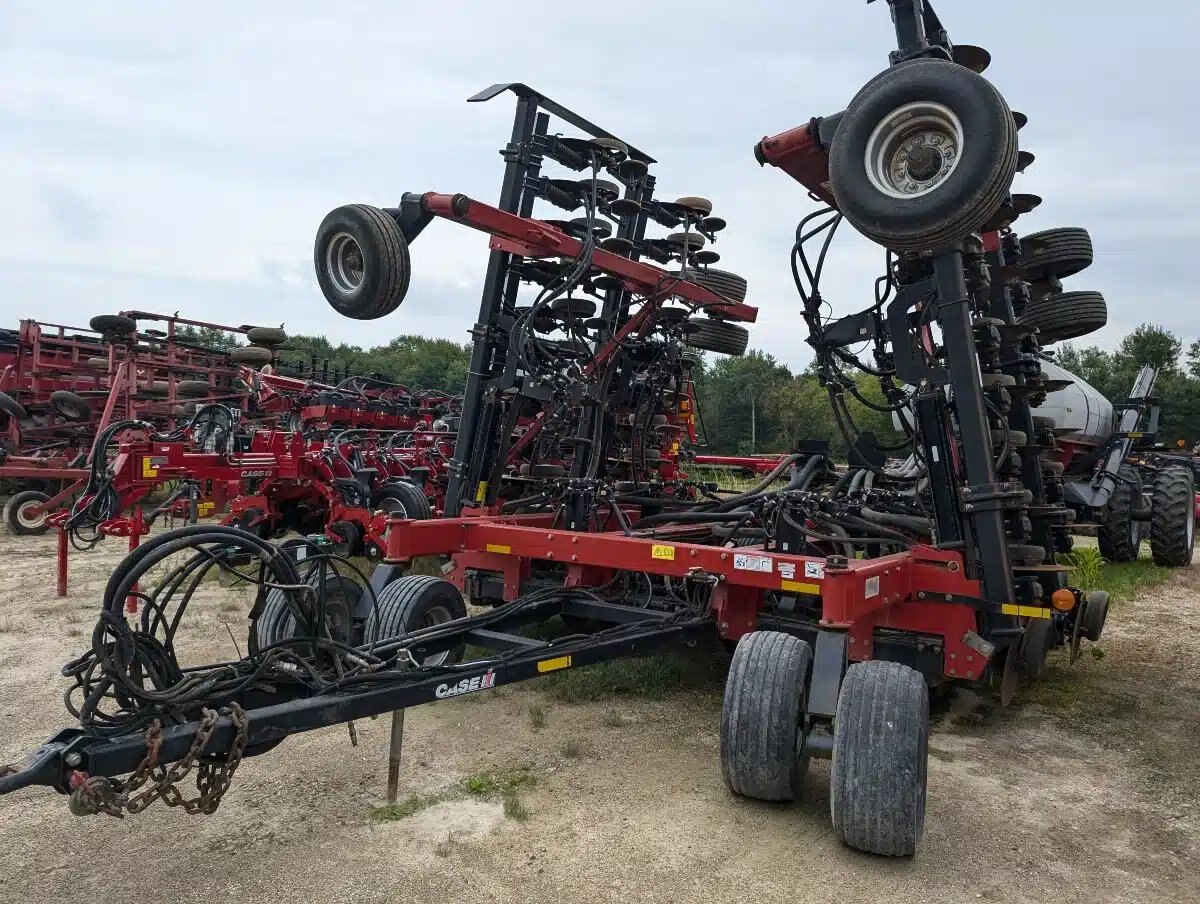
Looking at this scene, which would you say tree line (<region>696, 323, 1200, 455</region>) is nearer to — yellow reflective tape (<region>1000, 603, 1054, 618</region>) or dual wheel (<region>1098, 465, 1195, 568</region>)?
dual wheel (<region>1098, 465, 1195, 568</region>)

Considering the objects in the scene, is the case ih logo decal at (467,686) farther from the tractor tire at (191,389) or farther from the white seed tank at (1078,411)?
the tractor tire at (191,389)

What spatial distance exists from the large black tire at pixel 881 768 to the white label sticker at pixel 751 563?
926 millimetres

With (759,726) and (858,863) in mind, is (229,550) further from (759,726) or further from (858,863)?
(858,863)

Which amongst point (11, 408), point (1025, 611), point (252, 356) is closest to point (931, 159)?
point (1025, 611)

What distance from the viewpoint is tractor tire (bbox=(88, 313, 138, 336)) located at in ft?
37.7

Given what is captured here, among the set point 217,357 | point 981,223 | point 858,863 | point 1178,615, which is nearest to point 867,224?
point 981,223

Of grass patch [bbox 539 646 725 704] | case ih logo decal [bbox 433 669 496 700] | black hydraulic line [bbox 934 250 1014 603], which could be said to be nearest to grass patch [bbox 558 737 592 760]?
grass patch [bbox 539 646 725 704]

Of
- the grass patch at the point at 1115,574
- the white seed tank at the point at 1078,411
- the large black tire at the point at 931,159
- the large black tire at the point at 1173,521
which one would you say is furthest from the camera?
the large black tire at the point at 1173,521

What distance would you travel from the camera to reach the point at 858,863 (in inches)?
124

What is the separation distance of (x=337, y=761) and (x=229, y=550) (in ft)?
4.47

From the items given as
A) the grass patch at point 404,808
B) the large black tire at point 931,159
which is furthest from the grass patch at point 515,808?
the large black tire at point 931,159

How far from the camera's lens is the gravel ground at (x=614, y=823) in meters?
2.97

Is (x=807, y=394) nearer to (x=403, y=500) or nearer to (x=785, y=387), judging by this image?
(x=785, y=387)

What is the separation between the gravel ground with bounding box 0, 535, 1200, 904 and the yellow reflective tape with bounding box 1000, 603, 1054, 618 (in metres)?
0.73
